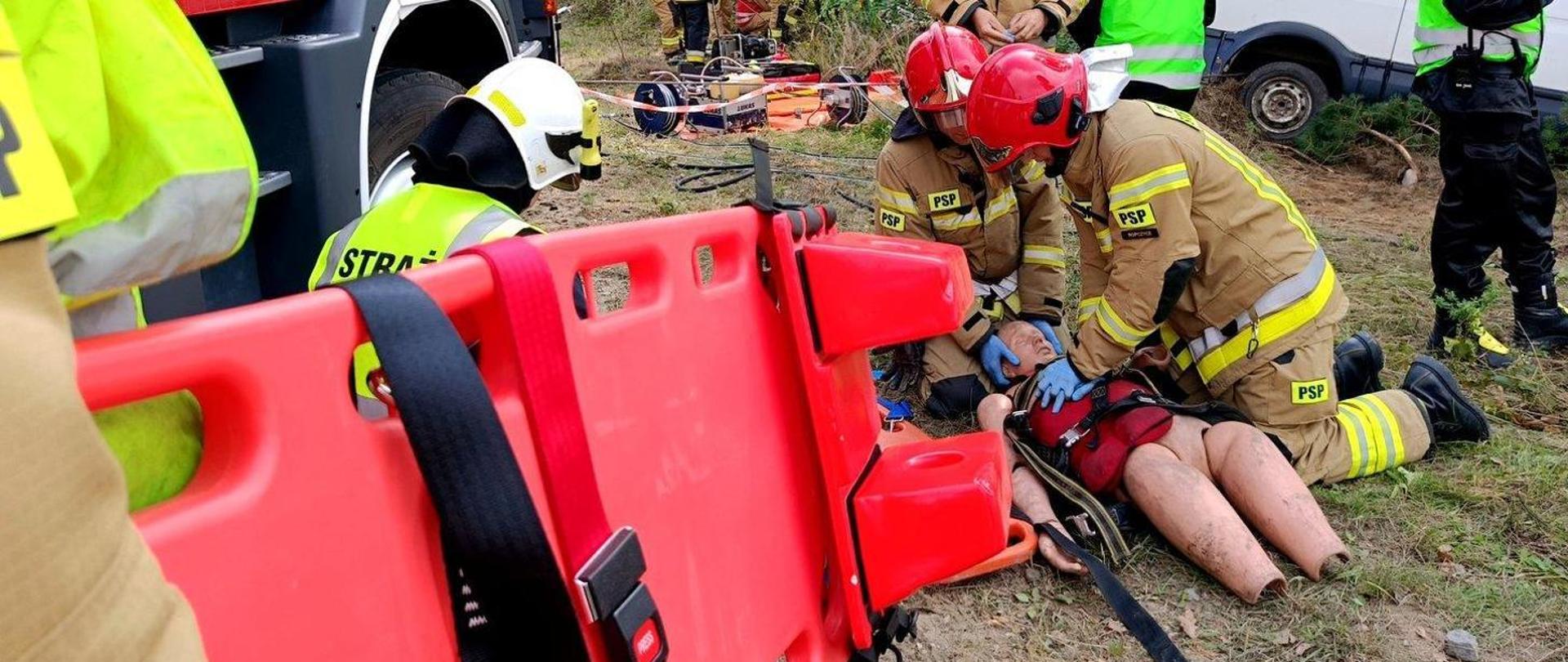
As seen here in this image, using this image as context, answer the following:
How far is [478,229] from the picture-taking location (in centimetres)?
217

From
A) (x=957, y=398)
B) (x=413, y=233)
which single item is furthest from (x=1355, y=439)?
(x=413, y=233)

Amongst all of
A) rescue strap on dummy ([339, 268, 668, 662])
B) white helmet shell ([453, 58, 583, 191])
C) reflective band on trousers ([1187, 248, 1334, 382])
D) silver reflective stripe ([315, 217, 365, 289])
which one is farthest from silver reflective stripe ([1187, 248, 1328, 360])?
rescue strap on dummy ([339, 268, 668, 662])

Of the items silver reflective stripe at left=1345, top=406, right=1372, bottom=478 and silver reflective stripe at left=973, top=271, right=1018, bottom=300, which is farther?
silver reflective stripe at left=973, top=271, right=1018, bottom=300

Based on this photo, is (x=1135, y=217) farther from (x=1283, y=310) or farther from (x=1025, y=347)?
(x=1025, y=347)

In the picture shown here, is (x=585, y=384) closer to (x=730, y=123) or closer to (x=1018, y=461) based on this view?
(x=1018, y=461)

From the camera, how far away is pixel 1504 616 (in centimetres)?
288

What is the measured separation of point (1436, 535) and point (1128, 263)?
3.86 ft

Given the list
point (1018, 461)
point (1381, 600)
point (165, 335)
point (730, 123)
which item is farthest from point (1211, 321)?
point (730, 123)

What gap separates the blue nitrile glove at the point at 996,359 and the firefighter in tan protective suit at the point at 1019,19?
166cm

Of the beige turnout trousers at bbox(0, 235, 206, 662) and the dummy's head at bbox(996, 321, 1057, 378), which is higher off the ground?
the beige turnout trousers at bbox(0, 235, 206, 662)

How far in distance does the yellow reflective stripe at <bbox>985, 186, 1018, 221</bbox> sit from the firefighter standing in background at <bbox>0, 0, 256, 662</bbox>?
3.67 m

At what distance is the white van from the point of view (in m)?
7.42

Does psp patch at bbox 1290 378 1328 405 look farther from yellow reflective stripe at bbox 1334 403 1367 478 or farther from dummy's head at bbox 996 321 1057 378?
dummy's head at bbox 996 321 1057 378

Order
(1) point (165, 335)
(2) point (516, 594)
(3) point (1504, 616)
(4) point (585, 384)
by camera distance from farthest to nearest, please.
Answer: (3) point (1504, 616)
(4) point (585, 384)
(2) point (516, 594)
(1) point (165, 335)
